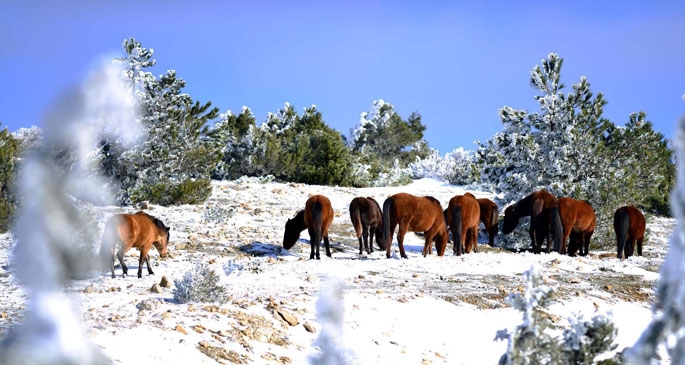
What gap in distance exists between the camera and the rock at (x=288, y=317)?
7.75m

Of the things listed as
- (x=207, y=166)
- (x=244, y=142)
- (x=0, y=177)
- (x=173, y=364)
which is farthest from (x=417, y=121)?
(x=173, y=364)

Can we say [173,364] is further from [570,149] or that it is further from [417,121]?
[417,121]

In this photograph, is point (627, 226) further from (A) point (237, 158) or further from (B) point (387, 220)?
(A) point (237, 158)

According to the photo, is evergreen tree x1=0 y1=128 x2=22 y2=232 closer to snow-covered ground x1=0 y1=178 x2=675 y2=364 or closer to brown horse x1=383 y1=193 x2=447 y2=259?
snow-covered ground x1=0 y1=178 x2=675 y2=364

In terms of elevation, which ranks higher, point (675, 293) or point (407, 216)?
point (407, 216)

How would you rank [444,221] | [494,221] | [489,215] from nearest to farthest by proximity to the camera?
[444,221], [489,215], [494,221]

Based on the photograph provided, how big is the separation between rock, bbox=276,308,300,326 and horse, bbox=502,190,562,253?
9278 mm

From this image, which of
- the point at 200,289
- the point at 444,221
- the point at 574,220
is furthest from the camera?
the point at 574,220

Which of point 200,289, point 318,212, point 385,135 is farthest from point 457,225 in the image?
point 385,135

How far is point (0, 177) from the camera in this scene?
1744 cm

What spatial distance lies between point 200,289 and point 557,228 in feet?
32.4

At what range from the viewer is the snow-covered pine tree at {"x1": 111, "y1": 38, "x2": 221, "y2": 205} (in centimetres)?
2131

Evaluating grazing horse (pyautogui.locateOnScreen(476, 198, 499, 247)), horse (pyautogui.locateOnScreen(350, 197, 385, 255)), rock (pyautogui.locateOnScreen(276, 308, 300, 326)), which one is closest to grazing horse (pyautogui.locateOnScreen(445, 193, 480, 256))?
horse (pyautogui.locateOnScreen(350, 197, 385, 255))

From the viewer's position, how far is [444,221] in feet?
50.0
